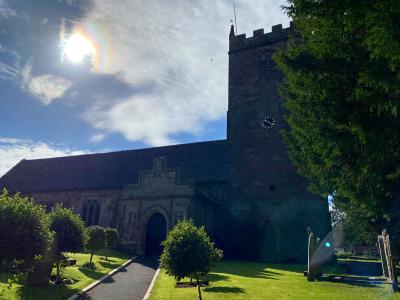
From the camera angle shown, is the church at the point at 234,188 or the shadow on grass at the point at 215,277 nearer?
the shadow on grass at the point at 215,277

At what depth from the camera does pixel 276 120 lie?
102 feet

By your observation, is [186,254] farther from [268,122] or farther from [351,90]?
[268,122]

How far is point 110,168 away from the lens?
3912 cm

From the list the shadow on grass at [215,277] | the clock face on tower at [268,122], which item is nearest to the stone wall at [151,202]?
the shadow on grass at [215,277]

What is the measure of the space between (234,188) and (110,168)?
54.7 feet

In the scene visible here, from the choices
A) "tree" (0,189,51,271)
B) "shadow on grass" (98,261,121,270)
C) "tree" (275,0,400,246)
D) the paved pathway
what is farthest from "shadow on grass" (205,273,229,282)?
"tree" (0,189,51,271)

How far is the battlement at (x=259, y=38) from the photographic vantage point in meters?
33.0

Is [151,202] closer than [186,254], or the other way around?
[186,254]

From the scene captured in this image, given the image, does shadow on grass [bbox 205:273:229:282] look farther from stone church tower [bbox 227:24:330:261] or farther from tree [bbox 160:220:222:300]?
stone church tower [bbox 227:24:330:261]

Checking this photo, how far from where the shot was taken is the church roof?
34.6 meters

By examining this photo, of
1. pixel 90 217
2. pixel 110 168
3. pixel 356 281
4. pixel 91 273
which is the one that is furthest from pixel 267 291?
pixel 110 168

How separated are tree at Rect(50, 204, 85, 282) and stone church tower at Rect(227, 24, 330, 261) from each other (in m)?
16.3

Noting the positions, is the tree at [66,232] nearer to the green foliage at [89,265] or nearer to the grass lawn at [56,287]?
the grass lawn at [56,287]

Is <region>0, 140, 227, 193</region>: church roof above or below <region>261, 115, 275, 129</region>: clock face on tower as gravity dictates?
below
